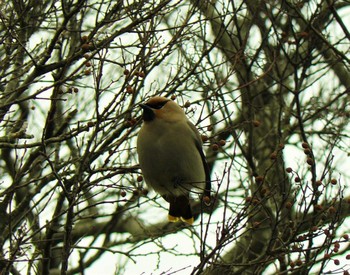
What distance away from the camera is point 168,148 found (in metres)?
5.82

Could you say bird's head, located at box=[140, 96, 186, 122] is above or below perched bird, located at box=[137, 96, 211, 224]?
above

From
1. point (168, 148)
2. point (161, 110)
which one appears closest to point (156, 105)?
point (161, 110)

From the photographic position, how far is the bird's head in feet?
19.1

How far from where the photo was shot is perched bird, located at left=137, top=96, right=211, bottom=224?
578 centimetres

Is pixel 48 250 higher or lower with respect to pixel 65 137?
lower

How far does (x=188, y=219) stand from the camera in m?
6.39

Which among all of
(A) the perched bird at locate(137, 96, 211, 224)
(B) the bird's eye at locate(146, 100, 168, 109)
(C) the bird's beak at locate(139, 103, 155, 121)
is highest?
(B) the bird's eye at locate(146, 100, 168, 109)

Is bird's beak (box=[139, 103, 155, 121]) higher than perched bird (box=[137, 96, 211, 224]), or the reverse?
bird's beak (box=[139, 103, 155, 121])

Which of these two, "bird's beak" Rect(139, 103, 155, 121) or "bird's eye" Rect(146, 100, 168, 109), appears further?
"bird's eye" Rect(146, 100, 168, 109)

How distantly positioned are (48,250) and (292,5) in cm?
342

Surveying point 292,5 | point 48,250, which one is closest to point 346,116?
point 292,5

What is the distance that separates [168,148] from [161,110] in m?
0.32

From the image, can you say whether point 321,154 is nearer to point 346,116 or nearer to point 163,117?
point 346,116

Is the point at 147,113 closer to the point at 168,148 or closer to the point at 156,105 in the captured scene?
the point at 156,105
